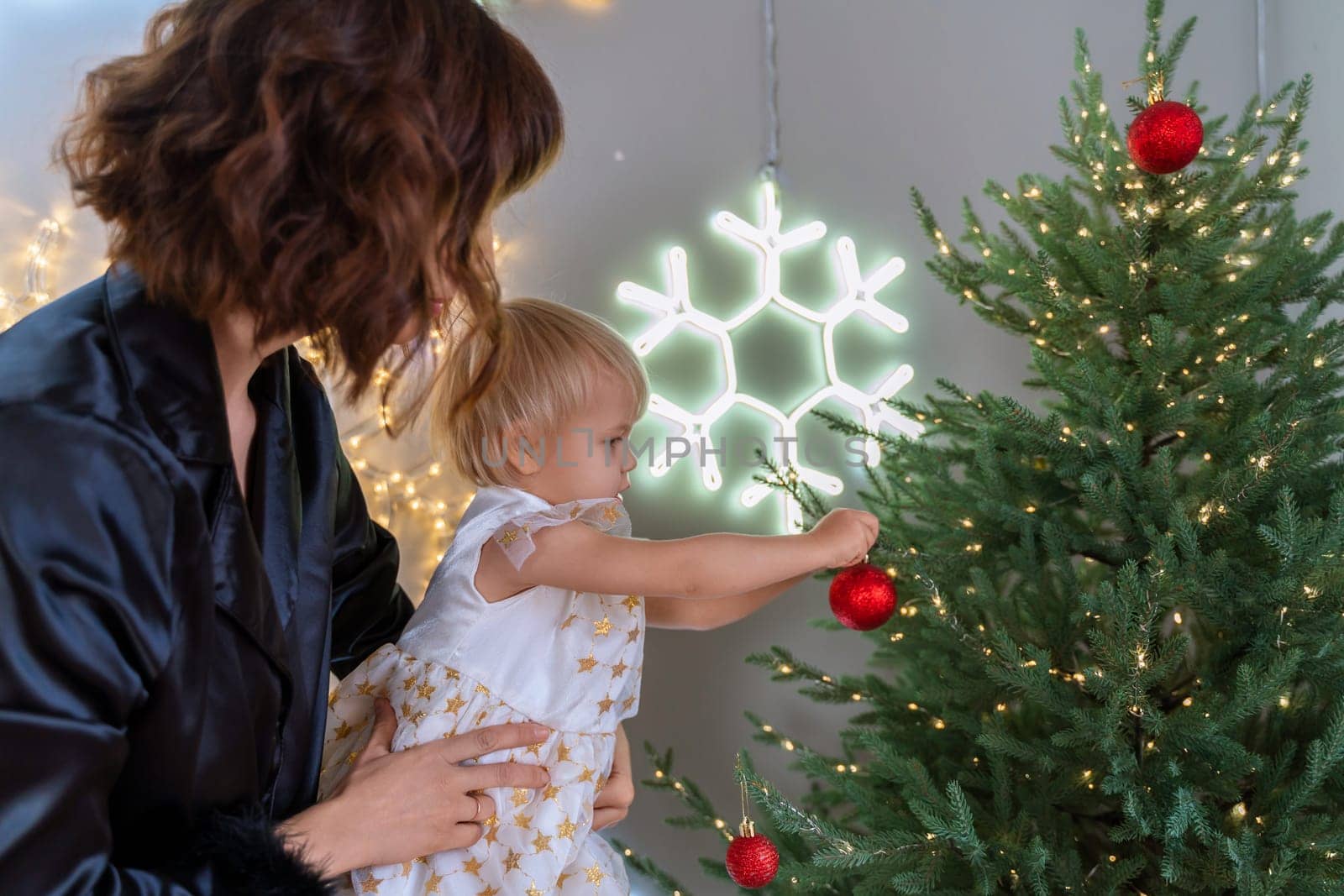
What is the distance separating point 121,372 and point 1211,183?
4.31ft

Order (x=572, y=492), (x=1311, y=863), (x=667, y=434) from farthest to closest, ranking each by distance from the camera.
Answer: (x=667, y=434) → (x=572, y=492) → (x=1311, y=863)

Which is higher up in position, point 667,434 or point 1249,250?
point 1249,250

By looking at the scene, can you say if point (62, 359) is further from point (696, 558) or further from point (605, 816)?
point (605, 816)

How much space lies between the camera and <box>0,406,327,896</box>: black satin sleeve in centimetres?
68

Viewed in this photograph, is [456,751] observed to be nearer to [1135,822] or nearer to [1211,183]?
[1135,822]

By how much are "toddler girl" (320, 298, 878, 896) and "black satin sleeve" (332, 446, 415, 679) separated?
65 mm

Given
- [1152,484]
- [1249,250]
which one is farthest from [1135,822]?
[1249,250]

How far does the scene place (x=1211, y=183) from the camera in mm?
1324

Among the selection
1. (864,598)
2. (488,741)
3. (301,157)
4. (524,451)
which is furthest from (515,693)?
(301,157)

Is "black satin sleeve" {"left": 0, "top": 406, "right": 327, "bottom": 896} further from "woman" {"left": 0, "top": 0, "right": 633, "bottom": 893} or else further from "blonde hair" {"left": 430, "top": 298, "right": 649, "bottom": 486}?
"blonde hair" {"left": 430, "top": 298, "right": 649, "bottom": 486}

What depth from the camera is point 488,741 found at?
107 cm

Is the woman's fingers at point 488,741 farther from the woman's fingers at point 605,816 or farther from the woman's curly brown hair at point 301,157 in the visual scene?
the woman's curly brown hair at point 301,157

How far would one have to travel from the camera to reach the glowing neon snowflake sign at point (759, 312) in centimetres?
194

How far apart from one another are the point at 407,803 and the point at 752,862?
405 millimetres
